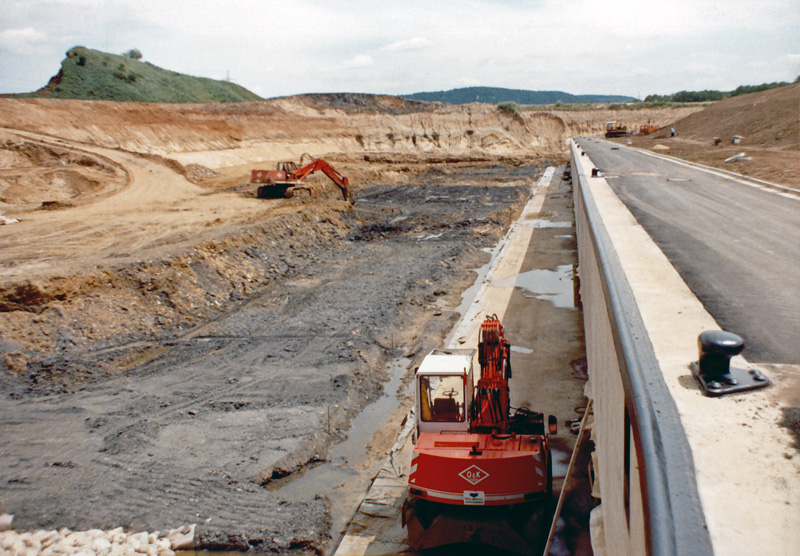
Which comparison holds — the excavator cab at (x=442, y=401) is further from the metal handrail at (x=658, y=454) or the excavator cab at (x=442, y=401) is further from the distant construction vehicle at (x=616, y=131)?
the distant construction vehicle at (x=616, y=131)

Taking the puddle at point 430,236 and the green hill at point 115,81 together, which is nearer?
the puddle at point 430,236

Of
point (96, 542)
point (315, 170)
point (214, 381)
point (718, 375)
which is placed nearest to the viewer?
point (718, 375)

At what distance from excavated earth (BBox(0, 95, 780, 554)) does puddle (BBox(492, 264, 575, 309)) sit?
6.06ft

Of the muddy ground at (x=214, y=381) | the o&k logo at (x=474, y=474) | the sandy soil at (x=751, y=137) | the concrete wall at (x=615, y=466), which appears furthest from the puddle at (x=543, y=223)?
the o&k logo at (x=474, y=474)

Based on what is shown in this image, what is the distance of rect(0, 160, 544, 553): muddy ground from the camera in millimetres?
8398

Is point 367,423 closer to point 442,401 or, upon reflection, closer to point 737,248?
point 442,401

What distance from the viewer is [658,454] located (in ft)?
10.5

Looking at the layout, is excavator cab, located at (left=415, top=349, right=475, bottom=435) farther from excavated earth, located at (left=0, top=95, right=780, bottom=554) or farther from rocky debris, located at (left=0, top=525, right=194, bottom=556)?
rocky debris, located at (left=0, top=525, right=194, bottom=556)

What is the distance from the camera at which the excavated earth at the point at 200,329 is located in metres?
8.70

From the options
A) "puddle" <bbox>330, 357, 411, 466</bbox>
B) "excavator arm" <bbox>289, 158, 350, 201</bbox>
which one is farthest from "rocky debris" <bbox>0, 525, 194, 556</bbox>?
"excavator arm" <bbox>289, 158, 350, 201</bbox>

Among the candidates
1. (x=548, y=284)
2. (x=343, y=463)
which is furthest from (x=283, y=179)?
(x=343, y=463)

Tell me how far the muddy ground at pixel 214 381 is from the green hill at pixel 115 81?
57.3 meters

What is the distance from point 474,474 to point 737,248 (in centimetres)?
667

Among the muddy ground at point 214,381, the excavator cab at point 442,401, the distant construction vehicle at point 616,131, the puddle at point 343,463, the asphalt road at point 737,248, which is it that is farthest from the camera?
the distant construction vehicle at point 616,131
